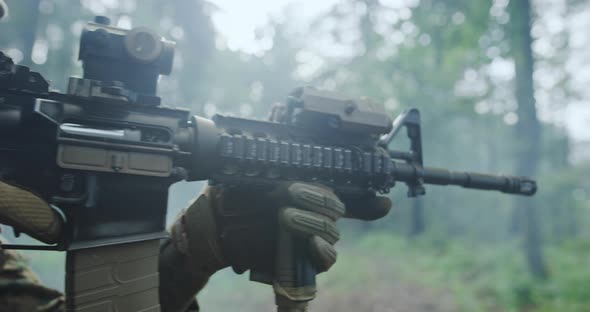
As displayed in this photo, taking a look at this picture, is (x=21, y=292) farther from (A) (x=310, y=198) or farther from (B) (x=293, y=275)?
(A) (x=310, y=198)

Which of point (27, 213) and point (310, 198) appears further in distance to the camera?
point (310, 198)

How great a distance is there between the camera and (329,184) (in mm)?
2389

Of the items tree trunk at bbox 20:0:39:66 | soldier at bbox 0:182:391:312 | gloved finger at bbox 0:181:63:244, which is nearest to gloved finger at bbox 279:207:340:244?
soldier at bbox 0:182:391:312

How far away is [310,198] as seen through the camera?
2.08 m


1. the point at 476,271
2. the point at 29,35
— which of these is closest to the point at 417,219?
the point at 476,271

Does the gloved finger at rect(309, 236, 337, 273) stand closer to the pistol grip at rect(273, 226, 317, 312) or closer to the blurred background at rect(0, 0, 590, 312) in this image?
the pistol grip at rect(273, 226, 317, 312)

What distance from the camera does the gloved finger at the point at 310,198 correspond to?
206 cm

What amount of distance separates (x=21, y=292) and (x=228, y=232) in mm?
1092

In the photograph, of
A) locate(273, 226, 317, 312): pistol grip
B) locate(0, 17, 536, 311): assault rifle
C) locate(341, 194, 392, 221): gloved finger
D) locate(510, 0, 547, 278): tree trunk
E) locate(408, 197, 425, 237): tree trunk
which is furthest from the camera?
locate(408, 197, 425, 237): tree trunk

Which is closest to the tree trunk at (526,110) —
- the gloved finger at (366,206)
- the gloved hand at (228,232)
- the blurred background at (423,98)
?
the blurred background at (423,98)

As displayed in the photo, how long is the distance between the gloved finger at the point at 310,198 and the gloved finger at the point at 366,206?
0.36 metres

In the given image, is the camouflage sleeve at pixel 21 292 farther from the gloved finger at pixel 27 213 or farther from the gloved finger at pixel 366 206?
the gloved finger at pixel 366 206

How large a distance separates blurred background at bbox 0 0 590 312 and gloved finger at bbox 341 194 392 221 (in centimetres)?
522

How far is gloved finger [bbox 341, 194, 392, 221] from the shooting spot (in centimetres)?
255
